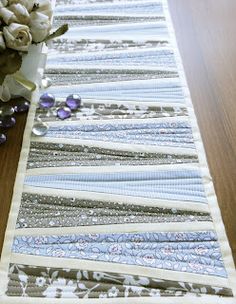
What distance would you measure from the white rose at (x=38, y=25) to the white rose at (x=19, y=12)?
0.02 meters

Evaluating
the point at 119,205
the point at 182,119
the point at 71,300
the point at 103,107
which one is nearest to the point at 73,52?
the point at 103,107

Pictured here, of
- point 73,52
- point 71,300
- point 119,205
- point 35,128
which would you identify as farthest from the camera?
point 73,52

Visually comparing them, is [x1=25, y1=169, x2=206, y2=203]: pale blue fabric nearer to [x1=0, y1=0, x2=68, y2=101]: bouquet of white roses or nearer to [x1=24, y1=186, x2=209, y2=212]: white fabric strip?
[x1=24, y1=186, x2=209, y2=212]: white fabric strip

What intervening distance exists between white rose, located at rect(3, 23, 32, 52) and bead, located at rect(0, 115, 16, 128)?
16 cm

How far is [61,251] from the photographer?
61cm

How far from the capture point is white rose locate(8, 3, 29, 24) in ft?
2.21

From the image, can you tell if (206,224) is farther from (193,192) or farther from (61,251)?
(61,251)

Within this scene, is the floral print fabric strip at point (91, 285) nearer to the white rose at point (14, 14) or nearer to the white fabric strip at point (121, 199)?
the white fabric strip at point (121, 199)

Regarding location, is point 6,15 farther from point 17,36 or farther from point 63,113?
point 63,113

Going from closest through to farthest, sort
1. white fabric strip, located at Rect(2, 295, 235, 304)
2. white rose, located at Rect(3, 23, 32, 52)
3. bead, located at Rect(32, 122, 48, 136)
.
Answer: white fabric strip, located at Rect(2, 295, 235, 304) < white rose, located at Rect(3, 23, 32, 52) < bead, located at Rect(32, 122, 48, 136)

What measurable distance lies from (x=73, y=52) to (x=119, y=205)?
1.47ft

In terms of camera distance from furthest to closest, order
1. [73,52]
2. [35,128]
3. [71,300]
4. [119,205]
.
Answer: [73,52], [35,128], [119,205], [71,300]

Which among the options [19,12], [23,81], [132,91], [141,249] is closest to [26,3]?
[19,12]

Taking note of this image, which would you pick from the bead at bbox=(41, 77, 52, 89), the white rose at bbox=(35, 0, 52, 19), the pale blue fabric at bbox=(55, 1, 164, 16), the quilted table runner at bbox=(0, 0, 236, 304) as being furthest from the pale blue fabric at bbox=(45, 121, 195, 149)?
the pale blue fabric at bbox=(55, 1, 164, 16)
